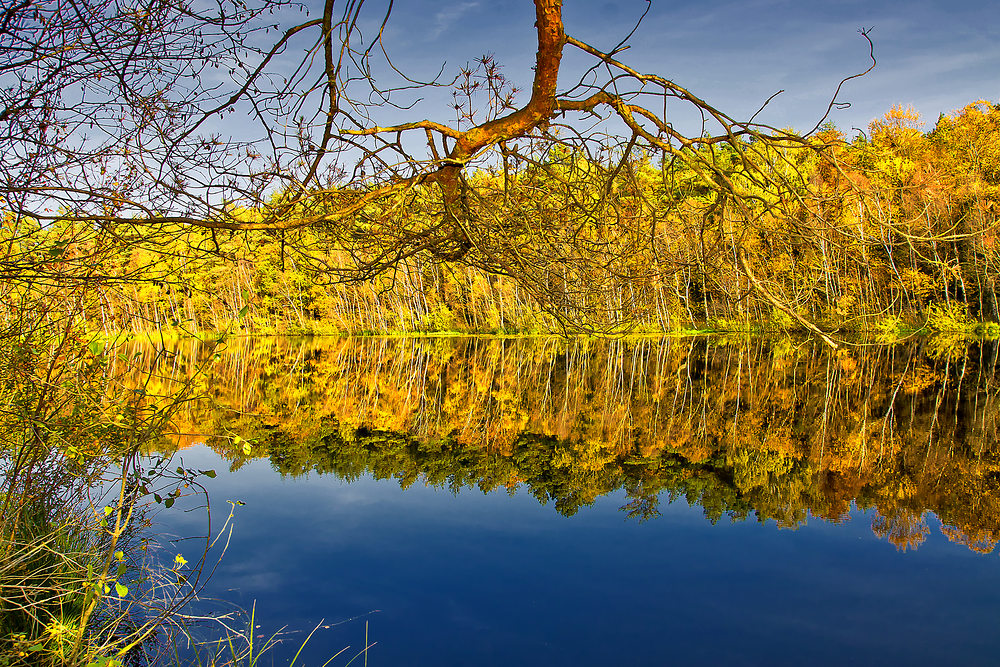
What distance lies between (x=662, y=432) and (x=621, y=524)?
162 inches

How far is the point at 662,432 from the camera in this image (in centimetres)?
1109

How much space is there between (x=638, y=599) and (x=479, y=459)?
182 inches

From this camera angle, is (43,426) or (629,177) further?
(43,426)

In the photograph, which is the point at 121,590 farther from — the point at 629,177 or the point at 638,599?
the point at 638,599

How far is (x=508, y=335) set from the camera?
3522cm

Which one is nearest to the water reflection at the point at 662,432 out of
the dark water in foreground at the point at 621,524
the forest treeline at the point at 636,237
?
the dark water in foreground at the point at 621,524

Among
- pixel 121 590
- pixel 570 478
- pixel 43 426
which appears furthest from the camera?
pixel 570 478

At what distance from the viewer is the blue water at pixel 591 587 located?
4609 millimetres

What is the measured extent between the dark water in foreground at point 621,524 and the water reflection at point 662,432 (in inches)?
2.3

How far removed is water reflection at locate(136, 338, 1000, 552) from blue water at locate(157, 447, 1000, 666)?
2.01 ft

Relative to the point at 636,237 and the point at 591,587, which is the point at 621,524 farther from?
the point at 636,237

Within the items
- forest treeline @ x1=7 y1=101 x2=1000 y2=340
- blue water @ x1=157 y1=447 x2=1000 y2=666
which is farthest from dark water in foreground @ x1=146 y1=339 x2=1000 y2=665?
forest treeline @ x1=7 y1=101 x2=1000 y2=340

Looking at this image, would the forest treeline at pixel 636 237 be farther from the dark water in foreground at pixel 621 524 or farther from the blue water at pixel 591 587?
the blue water at pixel 591 587

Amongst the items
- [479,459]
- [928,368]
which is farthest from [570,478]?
[928,368]
